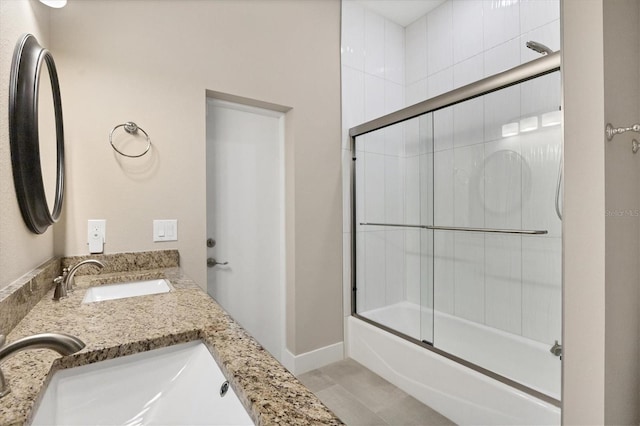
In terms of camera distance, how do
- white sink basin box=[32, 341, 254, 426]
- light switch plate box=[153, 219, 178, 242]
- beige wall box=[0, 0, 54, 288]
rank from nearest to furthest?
white sink basin box=[32, 341, 254, 426], beige wall box=[0, 0, 54, 288], light switch plate box=[153, 219, 178, 242]

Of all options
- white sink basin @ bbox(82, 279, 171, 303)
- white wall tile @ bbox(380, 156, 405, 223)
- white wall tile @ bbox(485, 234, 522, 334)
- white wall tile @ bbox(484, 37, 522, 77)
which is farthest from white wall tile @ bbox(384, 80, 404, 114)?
white sink basin @ bbox(82, 279, 171, 303)

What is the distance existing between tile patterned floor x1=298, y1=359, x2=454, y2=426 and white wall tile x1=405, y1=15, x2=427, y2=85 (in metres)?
2.52

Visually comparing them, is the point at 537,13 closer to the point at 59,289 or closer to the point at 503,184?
the point at 503,184

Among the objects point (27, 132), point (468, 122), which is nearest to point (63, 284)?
point (27, 132)

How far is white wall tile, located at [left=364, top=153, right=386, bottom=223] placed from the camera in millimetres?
2553

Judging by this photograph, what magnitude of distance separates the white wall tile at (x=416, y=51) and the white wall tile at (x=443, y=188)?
1.05 metres

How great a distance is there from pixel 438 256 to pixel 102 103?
225cm

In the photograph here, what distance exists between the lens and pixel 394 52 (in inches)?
114

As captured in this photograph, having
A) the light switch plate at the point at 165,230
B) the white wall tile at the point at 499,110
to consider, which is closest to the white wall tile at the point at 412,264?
the white wall tile at the point at 499,110

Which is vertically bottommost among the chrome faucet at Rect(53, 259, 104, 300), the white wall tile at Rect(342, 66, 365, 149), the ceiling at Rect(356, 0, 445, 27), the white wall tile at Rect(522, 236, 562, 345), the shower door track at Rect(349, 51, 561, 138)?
the white wall tile at Rect(522, 236, 562, 345)

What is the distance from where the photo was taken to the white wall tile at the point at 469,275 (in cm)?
219

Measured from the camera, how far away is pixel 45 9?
1437mm

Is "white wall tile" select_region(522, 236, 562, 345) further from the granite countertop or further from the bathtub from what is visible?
the granite countertop

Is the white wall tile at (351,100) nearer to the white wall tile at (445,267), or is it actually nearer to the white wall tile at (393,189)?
the white wall tile at (393,189)
